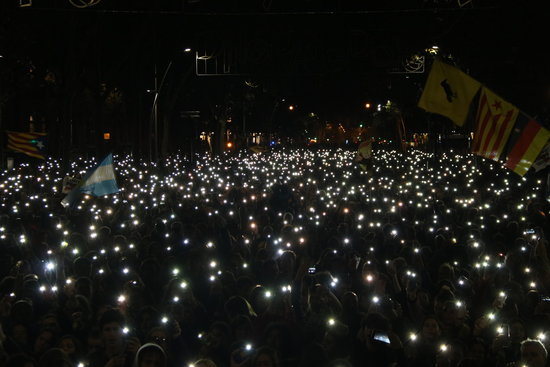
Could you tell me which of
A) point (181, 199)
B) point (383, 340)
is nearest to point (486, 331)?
point (383, 340)

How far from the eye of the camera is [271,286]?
423 inches

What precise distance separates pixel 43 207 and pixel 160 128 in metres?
32.0

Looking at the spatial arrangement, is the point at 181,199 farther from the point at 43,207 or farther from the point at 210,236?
the point at 210,236

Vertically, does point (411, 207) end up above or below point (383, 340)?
below

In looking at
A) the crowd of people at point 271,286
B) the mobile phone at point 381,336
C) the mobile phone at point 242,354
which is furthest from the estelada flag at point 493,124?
the mobile phone at point 242,354

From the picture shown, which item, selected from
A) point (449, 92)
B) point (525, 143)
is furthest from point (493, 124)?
point (449, 92)

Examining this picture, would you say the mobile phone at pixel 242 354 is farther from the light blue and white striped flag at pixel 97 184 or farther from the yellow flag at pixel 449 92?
the light blue and white striped flag at pixel 97 184

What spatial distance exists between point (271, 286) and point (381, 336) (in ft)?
10.2

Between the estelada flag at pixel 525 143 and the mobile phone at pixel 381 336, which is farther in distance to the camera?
the estelada flag at pixel 525 143

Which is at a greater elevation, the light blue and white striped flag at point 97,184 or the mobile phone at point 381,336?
the mobile phone at point 381,336

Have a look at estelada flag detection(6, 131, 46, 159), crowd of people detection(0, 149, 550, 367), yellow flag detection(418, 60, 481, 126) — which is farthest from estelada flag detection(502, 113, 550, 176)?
estelada flag detection(6, 131, 46, 159)

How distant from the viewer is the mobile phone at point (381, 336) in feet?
25.4

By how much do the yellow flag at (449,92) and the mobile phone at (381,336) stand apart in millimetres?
3735

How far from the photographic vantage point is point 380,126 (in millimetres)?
90562
